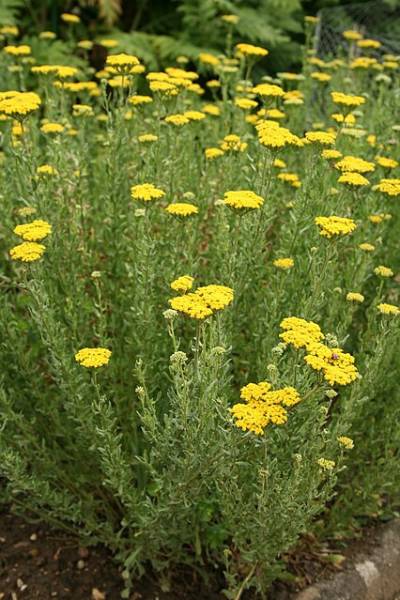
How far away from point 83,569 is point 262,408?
4.36 ft

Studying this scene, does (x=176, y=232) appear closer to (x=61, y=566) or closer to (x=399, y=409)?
(x=399, y=409)

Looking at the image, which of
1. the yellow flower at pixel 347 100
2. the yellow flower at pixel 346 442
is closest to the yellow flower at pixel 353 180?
the yellow flower at pixel 347 100

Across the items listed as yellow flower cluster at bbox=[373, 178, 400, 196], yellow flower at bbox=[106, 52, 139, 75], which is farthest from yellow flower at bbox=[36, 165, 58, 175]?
yellow flower cluster at bbox=[373, 178, 400, 196]

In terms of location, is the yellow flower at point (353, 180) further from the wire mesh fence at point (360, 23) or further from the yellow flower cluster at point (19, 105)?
the wire mesh fence at point (360, 23)

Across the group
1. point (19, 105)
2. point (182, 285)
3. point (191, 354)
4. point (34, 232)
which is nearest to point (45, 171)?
point (19, 105)

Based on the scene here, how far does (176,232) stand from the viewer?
2.67 metres

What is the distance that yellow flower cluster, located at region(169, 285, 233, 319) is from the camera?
175 cm

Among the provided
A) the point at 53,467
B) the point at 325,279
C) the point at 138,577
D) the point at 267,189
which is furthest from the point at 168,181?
the point at 138,577

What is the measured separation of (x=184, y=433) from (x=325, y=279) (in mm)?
806

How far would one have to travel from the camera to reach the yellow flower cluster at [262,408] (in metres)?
1.68

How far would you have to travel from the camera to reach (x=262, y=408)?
1.72 meters

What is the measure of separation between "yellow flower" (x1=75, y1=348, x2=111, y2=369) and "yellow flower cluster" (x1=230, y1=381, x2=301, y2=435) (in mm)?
407

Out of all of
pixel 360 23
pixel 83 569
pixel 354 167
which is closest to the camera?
pixel 354 167

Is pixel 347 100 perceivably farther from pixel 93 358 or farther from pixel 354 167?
pixel 93 358
